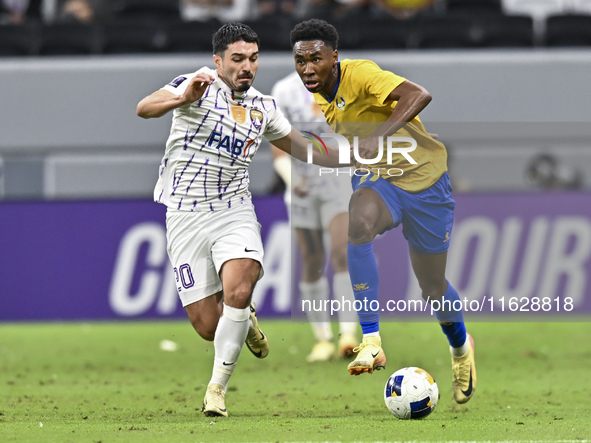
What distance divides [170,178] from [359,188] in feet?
3.96

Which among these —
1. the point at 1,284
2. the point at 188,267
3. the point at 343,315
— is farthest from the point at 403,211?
the point at 1,284

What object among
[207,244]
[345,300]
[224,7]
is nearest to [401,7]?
[224,7]

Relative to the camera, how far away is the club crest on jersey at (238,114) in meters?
5.34

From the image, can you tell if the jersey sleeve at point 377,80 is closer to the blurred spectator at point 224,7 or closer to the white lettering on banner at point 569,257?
the white lettering on banner at point 569,257

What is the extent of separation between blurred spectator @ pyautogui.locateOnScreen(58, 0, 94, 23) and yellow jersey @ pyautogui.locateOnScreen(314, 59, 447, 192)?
30.5ft

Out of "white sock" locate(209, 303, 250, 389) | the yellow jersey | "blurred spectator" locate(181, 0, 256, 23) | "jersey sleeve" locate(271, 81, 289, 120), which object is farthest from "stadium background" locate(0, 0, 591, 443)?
"jersey sleeve" locate(271, 81, 289, 120)

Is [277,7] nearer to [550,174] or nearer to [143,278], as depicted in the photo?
[550,174]

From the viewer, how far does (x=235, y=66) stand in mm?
5145

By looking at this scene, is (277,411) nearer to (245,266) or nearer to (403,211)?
(245,266)

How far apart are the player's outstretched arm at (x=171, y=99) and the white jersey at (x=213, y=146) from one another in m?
0.29

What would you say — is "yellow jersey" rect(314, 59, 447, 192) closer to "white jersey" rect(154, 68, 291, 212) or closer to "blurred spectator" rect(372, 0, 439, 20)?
"white jersey" rect(154, 68, 291, 212)

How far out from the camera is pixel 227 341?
17.3 feet

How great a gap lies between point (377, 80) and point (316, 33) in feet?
1.50

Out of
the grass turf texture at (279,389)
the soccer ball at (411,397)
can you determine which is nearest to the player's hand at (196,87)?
the grass turf texture at (279,389)
